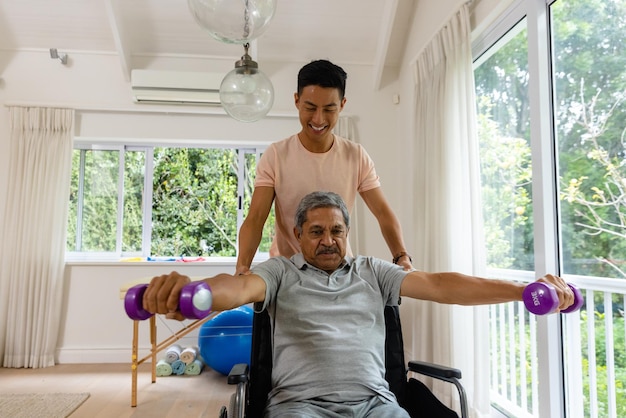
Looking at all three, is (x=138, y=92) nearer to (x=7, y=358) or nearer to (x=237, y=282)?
(x=7, y=358)

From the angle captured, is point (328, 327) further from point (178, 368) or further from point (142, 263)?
point (142, 263)

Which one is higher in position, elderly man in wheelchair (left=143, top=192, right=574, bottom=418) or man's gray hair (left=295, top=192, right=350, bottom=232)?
man's gray hair (left=295, top=192, right=350, bottom=232)

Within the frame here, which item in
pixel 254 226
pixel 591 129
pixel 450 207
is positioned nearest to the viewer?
pixel 254 226

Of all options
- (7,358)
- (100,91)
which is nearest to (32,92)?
(100,91)

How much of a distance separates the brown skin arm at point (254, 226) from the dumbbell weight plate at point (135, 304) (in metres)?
0.55

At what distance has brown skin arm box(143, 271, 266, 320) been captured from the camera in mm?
861

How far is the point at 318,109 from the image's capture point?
4.80 feet

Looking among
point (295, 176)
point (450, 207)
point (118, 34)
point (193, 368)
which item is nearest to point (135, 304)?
point (295, 176)

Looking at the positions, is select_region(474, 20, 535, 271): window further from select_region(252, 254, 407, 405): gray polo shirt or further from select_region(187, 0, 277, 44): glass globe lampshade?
select_region(187, 0, 277, 44): glass globe lampshade

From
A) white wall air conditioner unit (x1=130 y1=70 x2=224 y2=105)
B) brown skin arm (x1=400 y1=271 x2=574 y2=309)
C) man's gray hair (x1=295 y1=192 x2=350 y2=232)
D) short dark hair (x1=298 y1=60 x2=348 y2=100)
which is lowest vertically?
brown skin arm (x1=400 y1=271 x2=574 y2=309)

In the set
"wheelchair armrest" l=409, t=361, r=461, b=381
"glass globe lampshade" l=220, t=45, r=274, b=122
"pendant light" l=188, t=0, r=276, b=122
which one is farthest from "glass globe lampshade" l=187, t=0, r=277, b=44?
"wheelchair armrest" l=409, t=361, r=461, b=381

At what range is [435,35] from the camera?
275cm

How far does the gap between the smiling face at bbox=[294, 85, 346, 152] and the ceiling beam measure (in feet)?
8.01

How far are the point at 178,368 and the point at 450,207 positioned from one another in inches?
93.4
